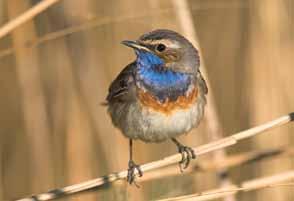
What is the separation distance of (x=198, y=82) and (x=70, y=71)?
3.28ft

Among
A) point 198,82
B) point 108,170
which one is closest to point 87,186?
point 198,82

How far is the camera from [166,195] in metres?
3.39

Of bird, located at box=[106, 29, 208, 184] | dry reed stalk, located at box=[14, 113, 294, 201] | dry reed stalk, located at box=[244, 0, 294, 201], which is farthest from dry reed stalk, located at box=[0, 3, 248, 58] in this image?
dry reed stalk, located at box=[14, 113, 294, 201]

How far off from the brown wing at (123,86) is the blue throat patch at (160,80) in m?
0.09

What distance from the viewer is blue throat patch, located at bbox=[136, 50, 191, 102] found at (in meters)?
3.99

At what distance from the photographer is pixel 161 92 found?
13.1 feet

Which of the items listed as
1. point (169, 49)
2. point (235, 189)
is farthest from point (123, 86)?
point (235, 189)

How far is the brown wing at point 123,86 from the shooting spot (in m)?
4.11

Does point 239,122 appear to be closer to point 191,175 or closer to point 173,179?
point 191,175

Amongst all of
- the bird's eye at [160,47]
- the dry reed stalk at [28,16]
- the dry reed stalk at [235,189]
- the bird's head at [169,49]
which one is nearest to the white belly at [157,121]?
the bird's head at [169,49]

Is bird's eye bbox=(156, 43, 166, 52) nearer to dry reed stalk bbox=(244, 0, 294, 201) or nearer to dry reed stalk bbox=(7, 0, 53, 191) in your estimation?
dry reed stalk bbox=(244, 0, 294, 201)

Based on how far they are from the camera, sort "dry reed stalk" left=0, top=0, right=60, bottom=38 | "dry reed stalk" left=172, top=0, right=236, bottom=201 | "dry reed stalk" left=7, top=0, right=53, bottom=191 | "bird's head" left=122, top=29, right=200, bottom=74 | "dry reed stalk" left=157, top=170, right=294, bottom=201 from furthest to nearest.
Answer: "dry reed stalk" left=7, top=0, right=53, bottom=191 < "dry reed stalk" left=172, top=0, right=236, bottom=201 < "bird's head" left=122, top=29, right=200, bottom=74 < "dry reed stalk" left=0, top=0, right=60, bottom=38 < "dry reed stalk" left=157, top=170, right=294, bottom=201

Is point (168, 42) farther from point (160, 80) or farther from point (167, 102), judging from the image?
point (167, 102)

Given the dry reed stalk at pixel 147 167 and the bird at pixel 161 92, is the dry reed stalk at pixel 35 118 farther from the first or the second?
the dry reed stalk at pixel 147 167
